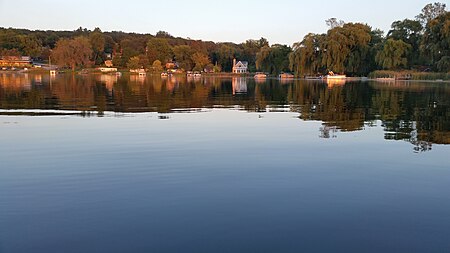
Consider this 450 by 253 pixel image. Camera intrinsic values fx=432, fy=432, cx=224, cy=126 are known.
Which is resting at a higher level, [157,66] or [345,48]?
[345,48]

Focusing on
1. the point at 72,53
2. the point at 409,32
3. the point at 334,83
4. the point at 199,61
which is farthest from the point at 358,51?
the point at 72,53

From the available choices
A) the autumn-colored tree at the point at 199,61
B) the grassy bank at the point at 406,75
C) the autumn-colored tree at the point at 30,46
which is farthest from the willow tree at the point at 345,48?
the autumn-colored tree at the point at 30,46

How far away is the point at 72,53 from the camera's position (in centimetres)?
15750

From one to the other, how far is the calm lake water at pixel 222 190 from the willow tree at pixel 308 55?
301 ft

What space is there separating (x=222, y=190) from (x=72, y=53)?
161 meters

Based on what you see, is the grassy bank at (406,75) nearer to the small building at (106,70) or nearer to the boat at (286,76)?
the boat at (286,76)

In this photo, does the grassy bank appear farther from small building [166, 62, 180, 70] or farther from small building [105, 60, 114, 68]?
small building [105, 60, 114, 68]

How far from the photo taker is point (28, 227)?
21.5 feet

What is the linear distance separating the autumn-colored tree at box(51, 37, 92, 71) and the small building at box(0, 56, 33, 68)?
56.5 ft

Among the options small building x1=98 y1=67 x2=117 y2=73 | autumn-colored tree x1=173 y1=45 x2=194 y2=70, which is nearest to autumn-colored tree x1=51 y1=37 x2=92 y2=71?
small building x1=98 y1=67 x2=117 y2=73

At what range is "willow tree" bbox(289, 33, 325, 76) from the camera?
348ft

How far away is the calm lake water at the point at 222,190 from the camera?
6.23 meters

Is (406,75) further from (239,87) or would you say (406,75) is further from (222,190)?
(222,190)

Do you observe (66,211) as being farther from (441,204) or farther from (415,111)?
(415,111)
